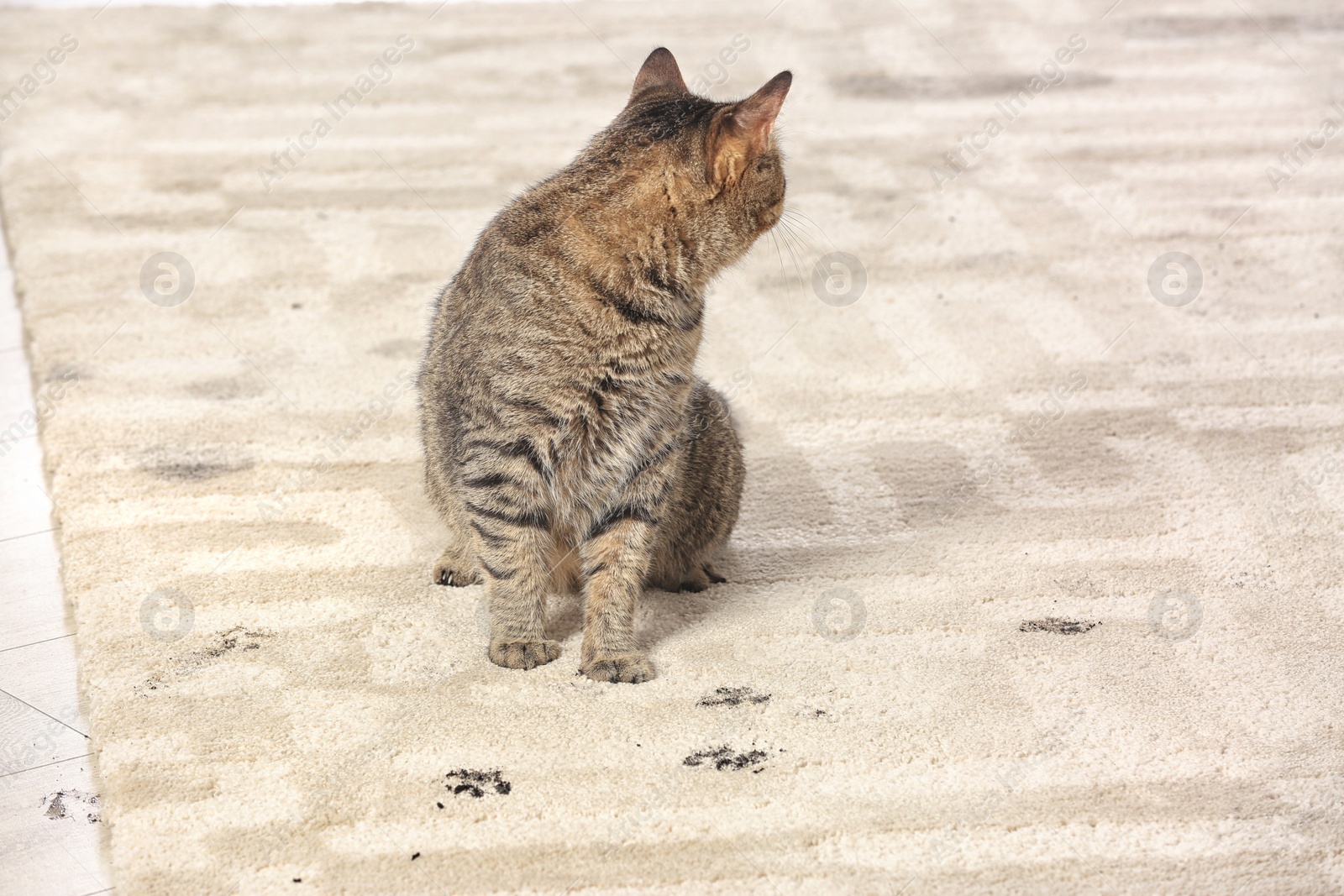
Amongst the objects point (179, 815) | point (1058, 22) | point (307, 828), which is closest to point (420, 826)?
point (307, 828)

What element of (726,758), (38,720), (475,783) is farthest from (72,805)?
(726,758)

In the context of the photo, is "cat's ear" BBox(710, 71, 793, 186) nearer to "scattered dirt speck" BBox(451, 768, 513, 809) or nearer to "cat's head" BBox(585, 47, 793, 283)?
"cat's head" BBox(585, 47, 793, 283)

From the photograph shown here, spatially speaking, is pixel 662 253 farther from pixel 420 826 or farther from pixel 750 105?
pixel 420 826

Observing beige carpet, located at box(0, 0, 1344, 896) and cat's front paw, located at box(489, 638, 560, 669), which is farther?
cat's front paw, located at box(489, 638, 560, 669)

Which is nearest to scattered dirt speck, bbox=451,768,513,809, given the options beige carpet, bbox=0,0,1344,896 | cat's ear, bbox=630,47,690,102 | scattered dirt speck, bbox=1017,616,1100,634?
beige carpet, bbox=0,0,1344,896

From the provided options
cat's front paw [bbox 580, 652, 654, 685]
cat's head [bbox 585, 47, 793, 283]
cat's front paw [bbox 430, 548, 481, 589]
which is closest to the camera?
cat's head [bbox 585, 47, 793, 283]

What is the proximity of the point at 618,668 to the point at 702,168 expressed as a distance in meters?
0.90

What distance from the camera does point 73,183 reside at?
439cm

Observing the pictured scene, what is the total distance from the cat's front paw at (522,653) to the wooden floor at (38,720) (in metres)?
0.70

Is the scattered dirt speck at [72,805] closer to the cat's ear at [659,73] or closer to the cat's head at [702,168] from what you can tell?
the cat's head at [702,168]

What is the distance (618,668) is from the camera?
228 cm

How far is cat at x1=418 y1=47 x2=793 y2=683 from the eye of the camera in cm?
217

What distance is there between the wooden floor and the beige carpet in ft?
0.18

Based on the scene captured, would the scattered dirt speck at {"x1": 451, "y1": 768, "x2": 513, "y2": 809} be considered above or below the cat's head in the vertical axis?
below
